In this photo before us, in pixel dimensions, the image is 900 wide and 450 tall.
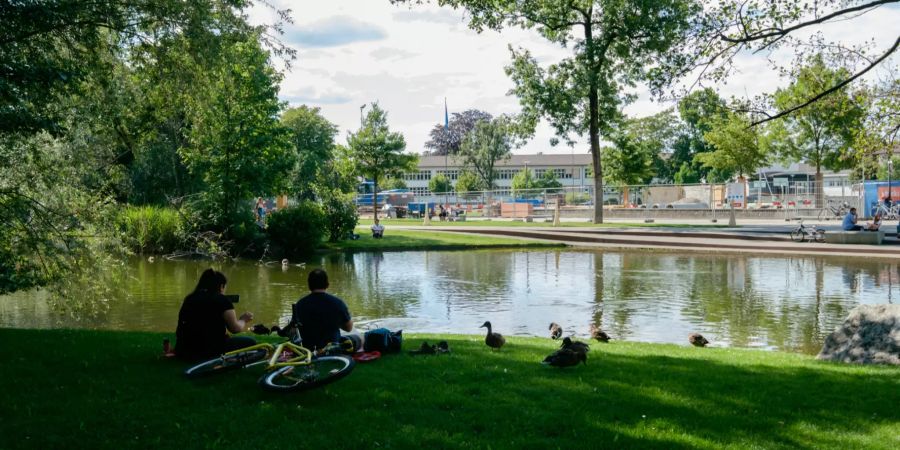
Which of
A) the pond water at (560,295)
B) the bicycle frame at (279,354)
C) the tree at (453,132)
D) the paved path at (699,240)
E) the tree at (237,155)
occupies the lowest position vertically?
the pond water at (560,295)

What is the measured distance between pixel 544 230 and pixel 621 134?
2702 centimetres

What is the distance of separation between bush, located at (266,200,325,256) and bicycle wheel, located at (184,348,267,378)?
21.2 metres

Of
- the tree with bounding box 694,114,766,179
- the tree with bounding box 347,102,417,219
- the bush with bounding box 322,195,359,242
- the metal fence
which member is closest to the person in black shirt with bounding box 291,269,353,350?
the bush with bounding box 322,195,359,242

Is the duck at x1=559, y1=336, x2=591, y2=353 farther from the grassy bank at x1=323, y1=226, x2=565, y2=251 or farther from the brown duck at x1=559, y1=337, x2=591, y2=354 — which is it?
the grassy bank at x1=323, y1=226, x2=565, y2=251

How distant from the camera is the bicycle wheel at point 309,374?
6086 mm

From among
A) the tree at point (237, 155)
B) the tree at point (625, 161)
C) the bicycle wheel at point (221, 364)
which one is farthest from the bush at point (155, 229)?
the tree at point (625, 161)

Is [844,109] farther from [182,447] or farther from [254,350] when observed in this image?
[182,447]

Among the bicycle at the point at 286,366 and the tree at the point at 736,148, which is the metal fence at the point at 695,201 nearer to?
the tree at the point at 736,148

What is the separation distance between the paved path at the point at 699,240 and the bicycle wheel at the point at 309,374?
23.7 m

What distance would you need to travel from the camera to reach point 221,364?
696 centimetres

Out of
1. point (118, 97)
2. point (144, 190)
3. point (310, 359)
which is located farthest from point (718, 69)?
point (144, 190)

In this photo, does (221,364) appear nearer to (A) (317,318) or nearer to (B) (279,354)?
(B) (279,354)

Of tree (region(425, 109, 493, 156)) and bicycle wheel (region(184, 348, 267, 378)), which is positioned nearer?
bicycle wheel (region(184, 348, 267, 378))

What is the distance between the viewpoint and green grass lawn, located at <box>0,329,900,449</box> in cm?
537
